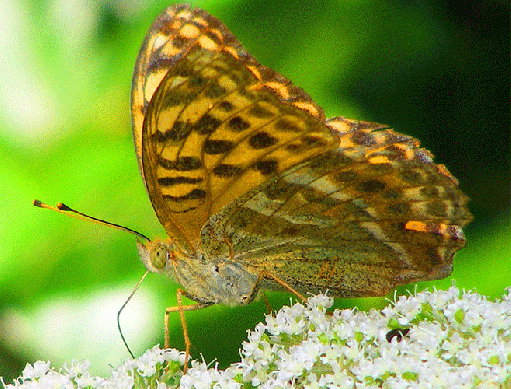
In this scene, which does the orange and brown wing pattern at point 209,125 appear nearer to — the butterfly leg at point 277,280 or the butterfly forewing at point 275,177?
the butterfly forewing at point 275,177

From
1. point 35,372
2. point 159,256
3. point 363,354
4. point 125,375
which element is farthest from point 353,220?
point 35,372

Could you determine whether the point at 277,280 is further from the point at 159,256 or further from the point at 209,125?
the point at 209,125

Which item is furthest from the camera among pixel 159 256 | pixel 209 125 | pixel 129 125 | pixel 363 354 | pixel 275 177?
pixel 129 125

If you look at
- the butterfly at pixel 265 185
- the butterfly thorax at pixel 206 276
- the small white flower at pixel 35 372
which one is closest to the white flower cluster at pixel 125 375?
the small white flower at pixel 35 372

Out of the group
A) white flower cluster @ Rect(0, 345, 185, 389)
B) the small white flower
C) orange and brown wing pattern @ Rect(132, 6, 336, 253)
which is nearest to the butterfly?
orange and brown wing pattern @ Rect(132, 6, 336, 253)

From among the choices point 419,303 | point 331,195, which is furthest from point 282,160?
point 419,303

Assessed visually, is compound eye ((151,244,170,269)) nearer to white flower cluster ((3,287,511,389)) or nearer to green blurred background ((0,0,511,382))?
white flower cluster ((3,287,511,389))

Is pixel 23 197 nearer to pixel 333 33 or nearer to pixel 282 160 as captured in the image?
pixel 282 160
